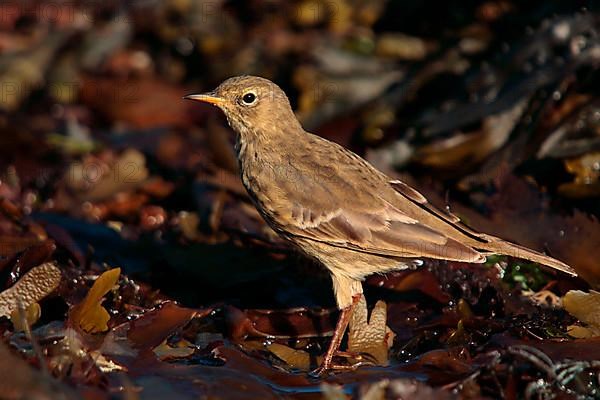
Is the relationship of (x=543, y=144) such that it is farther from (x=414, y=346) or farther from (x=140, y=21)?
(x=140, y=21)

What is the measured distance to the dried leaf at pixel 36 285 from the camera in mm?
4684

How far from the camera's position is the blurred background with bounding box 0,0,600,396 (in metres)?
5.40

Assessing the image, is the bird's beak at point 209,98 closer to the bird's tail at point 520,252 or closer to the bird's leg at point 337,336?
the bird's leg at point 337,336

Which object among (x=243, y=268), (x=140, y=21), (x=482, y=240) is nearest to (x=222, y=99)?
(x=243, y=268)

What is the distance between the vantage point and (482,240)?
4691 mm

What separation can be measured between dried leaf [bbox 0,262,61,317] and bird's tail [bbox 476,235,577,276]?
2.04 metres

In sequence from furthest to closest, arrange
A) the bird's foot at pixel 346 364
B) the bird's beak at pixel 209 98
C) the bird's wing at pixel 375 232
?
the bird's beak at pixel 209 98 < the bird's wing at pixel 375 232 < the bird's foot at pixel 346 364

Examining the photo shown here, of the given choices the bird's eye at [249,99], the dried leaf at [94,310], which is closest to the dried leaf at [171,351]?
the dried leaf at [94,310]

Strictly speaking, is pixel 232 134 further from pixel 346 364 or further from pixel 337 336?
pixel 346 364

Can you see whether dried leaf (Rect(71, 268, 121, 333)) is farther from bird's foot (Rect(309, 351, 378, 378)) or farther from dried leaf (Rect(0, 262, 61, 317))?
bird's foot (Rect(309, 351, 378, 378))

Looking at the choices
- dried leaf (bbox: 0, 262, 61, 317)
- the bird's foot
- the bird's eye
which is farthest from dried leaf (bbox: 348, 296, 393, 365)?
dried leaf (bbox: 0, 262, 61, 317)

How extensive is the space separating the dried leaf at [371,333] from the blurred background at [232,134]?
0.49m

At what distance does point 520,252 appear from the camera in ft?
15.0

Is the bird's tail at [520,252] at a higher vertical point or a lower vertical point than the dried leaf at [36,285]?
higher
